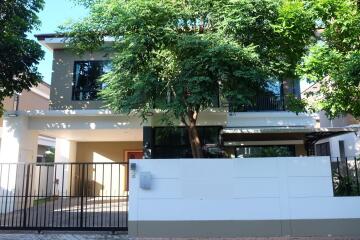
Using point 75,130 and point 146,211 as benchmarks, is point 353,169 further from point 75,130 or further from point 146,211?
point 75,130

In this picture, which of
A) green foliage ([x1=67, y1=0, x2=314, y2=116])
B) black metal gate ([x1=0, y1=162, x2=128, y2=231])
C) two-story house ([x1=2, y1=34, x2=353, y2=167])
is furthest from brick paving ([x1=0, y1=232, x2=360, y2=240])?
two-story house ([x1=2, y1=34, x2=353, y2=167])

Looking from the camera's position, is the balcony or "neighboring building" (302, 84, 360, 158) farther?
"neighboring building" (302, 84, 360, 158)

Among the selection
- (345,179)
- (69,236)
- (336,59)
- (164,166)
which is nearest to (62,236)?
(69,236)

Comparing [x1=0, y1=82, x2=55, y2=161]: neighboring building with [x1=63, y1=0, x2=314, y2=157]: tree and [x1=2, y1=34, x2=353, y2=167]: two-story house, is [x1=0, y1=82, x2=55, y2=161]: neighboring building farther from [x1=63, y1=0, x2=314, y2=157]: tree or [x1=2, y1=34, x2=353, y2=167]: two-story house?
[x1=63, y1=0, x2=314, y2=157]: tree

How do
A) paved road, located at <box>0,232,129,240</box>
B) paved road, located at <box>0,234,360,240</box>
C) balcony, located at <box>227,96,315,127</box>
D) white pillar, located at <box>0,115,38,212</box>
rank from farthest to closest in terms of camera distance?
1. balcony, located at <box>227,96,315,127</box>
2. white pillar, located at <box>0,115,38,212</box>
3. paved road, located at <box>0,232,129,240</box>
4. paved road, located at <box>0,234,360,240</box>

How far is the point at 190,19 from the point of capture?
447 inches

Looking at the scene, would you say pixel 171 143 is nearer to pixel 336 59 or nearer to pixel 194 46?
pixel 194 46

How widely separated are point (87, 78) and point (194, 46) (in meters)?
8.56

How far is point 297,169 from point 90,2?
793 centimetres

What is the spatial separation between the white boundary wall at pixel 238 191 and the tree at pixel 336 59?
1602 millimetres

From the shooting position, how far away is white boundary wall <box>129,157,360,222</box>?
9992 mm

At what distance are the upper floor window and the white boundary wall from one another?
812 centimetres

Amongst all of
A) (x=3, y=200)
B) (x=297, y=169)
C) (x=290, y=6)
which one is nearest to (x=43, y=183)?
(x=3, y=200)

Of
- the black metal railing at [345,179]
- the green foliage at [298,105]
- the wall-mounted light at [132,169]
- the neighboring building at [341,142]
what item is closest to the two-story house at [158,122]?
the neighboring building at [341,142]
